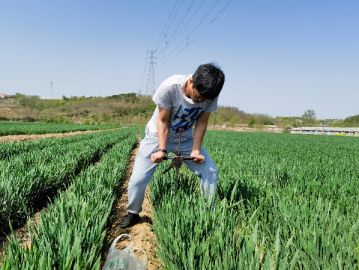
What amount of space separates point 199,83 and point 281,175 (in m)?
2.54

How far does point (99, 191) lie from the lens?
105 inches

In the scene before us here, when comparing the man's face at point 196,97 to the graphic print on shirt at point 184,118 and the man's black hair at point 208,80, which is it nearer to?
the man's black hair at point 208,80

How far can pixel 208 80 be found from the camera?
1.75 m

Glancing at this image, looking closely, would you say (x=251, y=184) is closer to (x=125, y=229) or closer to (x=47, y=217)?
(x=125, y=229)

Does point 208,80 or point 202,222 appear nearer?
point 202,222

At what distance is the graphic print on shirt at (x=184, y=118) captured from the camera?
2.15 metres

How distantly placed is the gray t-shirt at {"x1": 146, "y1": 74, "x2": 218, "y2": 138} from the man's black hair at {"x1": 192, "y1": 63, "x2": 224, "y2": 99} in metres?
0.26

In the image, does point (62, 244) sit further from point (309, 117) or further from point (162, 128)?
point (309, 117)

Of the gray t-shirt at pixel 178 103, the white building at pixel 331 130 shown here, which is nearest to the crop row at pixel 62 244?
the gray t-shirt at pixel 178 103

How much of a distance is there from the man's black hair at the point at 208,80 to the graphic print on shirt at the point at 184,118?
343 mm

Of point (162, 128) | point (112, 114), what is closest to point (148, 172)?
point (162, 128)

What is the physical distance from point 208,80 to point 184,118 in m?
0.57

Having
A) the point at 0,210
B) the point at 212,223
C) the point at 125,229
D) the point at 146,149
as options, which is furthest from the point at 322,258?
the point at 0,210

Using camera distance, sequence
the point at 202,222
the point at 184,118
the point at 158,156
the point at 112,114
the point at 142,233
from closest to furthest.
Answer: the point at 202,222 < the point at 158,156 < the point at 184,118 < the point at 142,233 < the point at 112,114
